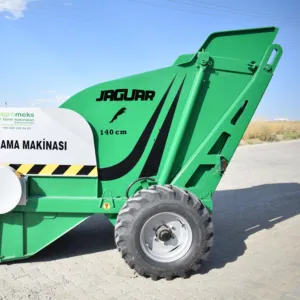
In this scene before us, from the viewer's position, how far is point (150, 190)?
3.75 metres

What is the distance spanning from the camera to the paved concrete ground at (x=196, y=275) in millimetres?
3404

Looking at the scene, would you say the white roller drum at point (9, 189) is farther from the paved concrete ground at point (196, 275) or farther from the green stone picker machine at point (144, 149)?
the paved concrete ground at point (196, 275)

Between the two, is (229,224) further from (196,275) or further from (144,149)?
(144,149)

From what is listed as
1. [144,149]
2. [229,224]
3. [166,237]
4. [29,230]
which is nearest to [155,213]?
[166,237]

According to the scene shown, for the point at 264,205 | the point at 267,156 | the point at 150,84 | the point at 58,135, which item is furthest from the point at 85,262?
the point at 267,156

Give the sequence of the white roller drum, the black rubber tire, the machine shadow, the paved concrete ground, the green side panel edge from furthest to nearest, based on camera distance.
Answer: the machine shadow < the green side panel edge < the white roller drum < the black rubber tire < the paved concrete ground

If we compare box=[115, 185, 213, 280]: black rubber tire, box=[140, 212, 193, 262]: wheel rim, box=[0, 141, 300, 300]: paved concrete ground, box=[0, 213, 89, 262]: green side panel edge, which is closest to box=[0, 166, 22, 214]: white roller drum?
box=[0, 213, 89, 262]: green side panel edge

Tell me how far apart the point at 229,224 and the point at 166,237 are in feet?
7.30

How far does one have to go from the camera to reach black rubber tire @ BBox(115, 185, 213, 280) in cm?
364

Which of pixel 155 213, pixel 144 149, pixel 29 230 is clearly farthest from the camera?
pixel 144 149

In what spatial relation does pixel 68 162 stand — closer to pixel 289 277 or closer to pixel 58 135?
pixel 58 135

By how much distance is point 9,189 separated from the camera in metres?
3.76

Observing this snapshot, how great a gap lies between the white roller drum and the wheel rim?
1.43 meters

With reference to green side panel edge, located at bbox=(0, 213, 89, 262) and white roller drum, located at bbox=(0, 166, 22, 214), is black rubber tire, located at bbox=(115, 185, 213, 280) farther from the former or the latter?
white roller drum, located at bbox=(0, 166, 22, 214)
